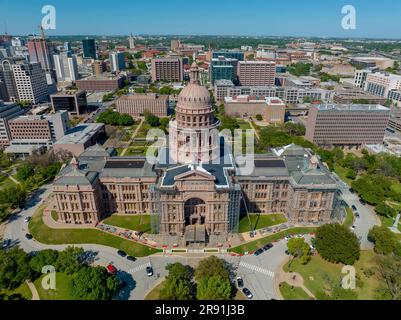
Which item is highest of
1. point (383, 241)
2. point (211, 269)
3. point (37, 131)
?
point (37, 131)

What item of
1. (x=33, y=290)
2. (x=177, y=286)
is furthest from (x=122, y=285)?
(x=33, y=290)

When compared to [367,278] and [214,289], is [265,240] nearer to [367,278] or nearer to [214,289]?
[367,278]

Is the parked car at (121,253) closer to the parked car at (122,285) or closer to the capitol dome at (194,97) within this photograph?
the parked car at (122,285)

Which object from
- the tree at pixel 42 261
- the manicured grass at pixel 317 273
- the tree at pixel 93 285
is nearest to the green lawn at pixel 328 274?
the manicured grass at pixel 317 273

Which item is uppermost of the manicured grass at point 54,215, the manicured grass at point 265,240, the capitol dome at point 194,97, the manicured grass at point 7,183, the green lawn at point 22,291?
the capitol dome at point 194,97

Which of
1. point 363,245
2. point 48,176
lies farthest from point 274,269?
point 48,176

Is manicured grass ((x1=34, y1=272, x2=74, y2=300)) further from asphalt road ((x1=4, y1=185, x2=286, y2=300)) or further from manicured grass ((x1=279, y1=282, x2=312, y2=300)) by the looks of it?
manicured grass ((x1=279, y1=282, x2=312, y2=300))
